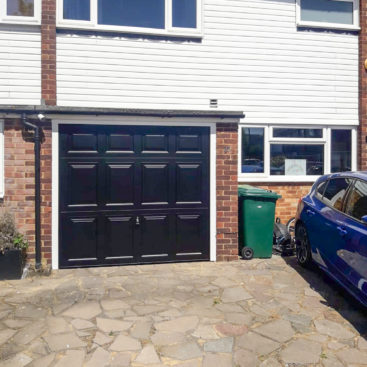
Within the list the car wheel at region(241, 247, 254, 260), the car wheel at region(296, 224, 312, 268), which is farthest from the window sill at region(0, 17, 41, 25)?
the car wheel at region(296, 224, 312, 268)

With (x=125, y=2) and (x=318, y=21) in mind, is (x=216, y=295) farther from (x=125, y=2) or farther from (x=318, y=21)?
(x=318, y=21)

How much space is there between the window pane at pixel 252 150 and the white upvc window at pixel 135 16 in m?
2.22

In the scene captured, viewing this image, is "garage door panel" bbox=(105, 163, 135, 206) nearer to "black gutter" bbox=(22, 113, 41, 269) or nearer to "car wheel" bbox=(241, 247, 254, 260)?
"black gutter" bbox=(22, 113, 41, 269)

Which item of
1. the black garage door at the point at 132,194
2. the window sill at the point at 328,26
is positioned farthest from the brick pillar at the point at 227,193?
the window sill at the point at 328,26

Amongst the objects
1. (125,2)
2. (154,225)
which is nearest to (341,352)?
(154,225)

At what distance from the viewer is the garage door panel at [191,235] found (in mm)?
5988

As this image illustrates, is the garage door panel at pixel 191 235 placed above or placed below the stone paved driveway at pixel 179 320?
above

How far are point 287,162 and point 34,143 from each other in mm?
5013

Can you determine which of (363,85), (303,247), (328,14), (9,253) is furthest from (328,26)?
(9,253)

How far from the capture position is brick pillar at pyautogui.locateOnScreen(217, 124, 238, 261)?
6.08 m

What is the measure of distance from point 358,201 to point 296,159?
11.9 feet

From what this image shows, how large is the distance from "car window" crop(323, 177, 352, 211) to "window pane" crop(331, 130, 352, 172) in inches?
118

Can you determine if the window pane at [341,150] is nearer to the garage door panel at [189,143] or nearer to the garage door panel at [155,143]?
the garage door panel at [189,143]

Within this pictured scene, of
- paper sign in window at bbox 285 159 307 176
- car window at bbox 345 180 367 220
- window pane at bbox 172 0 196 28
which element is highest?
window pane at bbox 172 0 196 28
